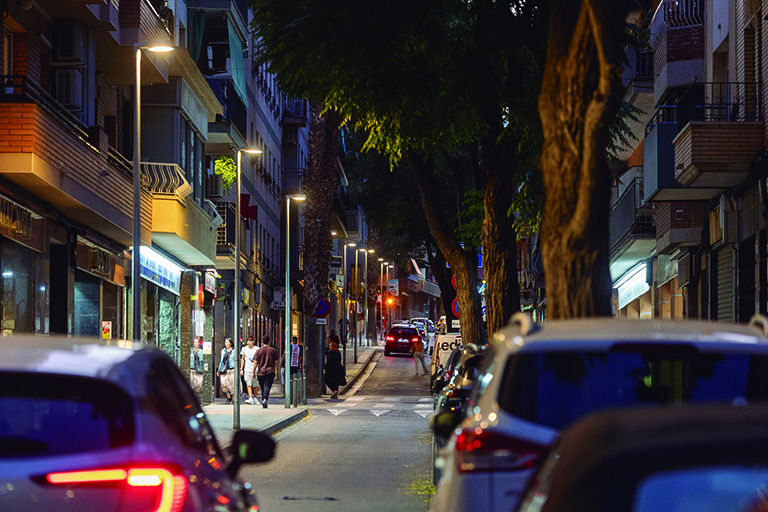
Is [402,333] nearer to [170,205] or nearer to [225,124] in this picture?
[225,124]

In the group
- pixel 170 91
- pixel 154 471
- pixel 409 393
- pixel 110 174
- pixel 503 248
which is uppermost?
pixel 170 91

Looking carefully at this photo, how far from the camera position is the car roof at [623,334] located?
213 inches

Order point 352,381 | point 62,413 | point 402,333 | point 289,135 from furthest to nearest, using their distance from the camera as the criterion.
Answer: point 402,333, point 289,135, point 352,381, point 62,413

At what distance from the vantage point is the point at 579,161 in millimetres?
10719

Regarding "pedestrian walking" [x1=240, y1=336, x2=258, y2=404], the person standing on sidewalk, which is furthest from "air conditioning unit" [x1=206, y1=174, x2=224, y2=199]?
the person standing on sidewalk

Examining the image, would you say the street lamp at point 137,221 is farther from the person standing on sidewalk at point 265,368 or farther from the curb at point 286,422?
the person standing on sidewalk at point 265,368

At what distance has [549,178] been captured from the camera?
35.9ft

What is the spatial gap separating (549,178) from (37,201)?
12.3m

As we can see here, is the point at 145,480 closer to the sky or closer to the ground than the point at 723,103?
closer to the ground

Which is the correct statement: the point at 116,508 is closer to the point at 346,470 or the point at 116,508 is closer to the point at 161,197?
the point at 346,470

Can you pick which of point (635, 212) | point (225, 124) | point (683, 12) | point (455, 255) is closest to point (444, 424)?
point (455, 255)

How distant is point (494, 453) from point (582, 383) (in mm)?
478

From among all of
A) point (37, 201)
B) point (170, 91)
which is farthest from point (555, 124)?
point (170, 91)

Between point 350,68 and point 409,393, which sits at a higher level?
point 350,68
